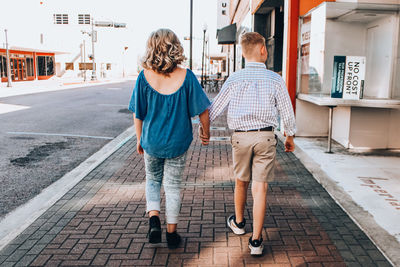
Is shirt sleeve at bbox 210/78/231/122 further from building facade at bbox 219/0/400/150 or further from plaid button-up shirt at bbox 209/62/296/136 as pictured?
building facade at bbox 219/0/400/150

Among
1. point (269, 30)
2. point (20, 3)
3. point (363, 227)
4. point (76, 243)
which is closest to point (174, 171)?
point (76, 243)

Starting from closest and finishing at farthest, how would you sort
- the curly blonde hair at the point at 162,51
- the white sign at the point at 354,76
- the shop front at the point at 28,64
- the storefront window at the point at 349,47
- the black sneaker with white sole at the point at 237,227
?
the curly blonde hair at the point at 162,51 → the black sneaker with white sole at the point at 237,227 → the white sign at the point at 354,76 → the storefront window at the point at 349,47 → the shop front at the point at 28,64

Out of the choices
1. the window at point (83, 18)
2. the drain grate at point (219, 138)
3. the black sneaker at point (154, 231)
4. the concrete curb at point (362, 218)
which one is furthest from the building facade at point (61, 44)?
the black sneaker at point (154, 231)

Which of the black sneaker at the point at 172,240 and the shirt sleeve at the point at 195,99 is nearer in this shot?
the shirt sleeve at the point at 195,99

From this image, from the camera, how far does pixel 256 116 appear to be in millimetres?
3463

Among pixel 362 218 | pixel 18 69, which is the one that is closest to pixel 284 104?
pixel 362 218

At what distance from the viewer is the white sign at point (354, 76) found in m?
6.96

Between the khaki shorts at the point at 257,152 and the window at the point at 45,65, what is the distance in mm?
47329

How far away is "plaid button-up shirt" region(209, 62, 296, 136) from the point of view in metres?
3.46

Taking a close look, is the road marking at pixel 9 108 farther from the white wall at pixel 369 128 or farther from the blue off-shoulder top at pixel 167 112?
the blue off-shoulder top at pixel 167 112

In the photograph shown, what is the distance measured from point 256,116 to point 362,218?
5.82 feet

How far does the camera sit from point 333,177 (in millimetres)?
5793

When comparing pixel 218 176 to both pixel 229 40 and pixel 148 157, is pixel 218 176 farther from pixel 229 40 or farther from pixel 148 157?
pixel 229 40

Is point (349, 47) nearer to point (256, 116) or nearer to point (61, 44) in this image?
point (256, 116)
